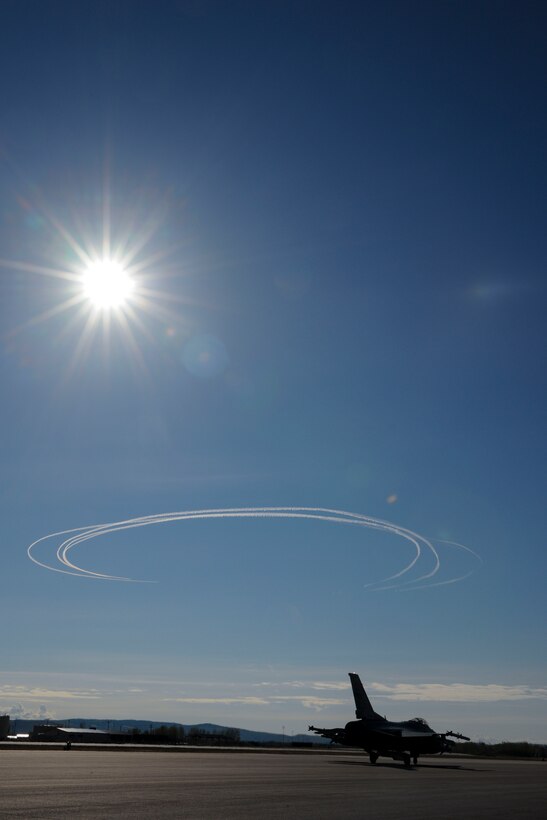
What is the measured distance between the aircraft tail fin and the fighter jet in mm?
131

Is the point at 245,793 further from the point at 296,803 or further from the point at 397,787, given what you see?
the point at 397,787

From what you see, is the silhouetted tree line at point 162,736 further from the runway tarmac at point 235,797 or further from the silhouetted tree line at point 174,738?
the runway tarmac at point 235,797

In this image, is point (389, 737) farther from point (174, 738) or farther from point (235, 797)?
point (174, 738)

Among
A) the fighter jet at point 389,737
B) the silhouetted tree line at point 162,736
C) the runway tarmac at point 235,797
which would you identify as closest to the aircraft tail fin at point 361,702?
the fighter jet at point 389,737

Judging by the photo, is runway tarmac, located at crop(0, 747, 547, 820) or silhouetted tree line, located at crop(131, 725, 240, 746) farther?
silhouetted tree line, located at crop(131, 725, 240, 746)

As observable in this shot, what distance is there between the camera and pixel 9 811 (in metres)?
18.5

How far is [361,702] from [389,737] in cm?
926

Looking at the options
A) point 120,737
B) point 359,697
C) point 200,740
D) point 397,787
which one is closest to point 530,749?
point 200,740

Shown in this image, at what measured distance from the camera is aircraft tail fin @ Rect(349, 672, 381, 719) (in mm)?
77500

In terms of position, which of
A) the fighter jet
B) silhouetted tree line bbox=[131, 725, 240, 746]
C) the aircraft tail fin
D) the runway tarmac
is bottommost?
the runway tarmac

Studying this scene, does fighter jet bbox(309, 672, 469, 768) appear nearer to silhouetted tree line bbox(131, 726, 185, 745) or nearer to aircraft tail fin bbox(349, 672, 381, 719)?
aircraft tail fin bbox(349, 672, 381, 719)

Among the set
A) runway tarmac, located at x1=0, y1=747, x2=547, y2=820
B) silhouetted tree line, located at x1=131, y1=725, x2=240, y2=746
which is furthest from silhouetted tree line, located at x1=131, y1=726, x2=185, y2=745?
runway tarmac, located at x1=0, y1=747, x2=547, y2=820

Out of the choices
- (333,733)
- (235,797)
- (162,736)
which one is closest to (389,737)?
(333,733)

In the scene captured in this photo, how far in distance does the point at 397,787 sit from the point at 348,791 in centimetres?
457
